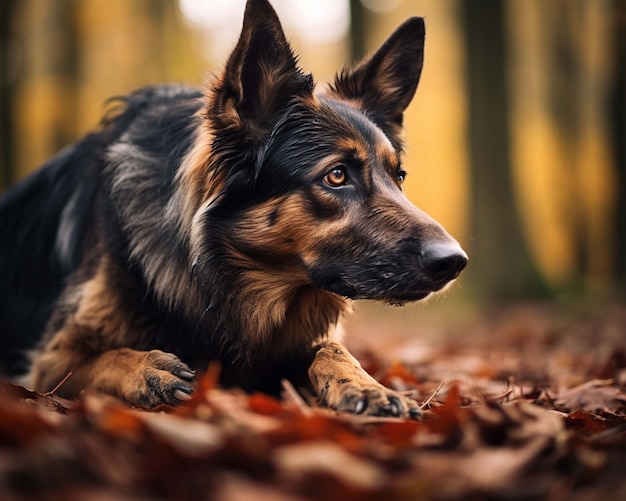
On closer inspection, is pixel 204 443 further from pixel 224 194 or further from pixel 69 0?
pixel 69 0

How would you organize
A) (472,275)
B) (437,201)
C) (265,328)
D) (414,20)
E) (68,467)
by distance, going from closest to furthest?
(68,467), (265,328), (414,20), (472,275), (437,201)

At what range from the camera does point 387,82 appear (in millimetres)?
4504

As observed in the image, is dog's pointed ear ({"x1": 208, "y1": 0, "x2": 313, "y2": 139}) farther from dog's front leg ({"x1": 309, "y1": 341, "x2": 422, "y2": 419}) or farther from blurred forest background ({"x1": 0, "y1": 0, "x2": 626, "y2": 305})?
blurred forest background ({"x1": 0, "y1": 0, "x2": 626, "y2": 305})

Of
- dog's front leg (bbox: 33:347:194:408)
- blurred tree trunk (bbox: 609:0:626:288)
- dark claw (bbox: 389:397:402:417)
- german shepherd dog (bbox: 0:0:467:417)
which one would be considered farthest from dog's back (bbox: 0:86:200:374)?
blurred tree trunk (bbox: 609:0:626:288)

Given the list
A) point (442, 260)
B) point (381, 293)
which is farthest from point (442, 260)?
point (381, 293)

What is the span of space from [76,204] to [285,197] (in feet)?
5.14

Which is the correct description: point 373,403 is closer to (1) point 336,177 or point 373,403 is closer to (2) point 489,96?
(1) point 336,177

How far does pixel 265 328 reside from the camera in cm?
382

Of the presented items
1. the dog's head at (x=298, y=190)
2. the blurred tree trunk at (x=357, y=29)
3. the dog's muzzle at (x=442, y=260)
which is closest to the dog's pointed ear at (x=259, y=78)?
the dog's head at (x=298, y=190)

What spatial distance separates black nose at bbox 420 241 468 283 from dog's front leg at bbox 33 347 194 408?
1.24 meters

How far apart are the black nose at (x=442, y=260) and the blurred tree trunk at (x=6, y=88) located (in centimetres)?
1200

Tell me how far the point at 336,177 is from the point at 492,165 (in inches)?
323

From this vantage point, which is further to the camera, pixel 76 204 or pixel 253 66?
pixel 76 204

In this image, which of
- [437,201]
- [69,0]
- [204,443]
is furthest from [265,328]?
[437,201]
